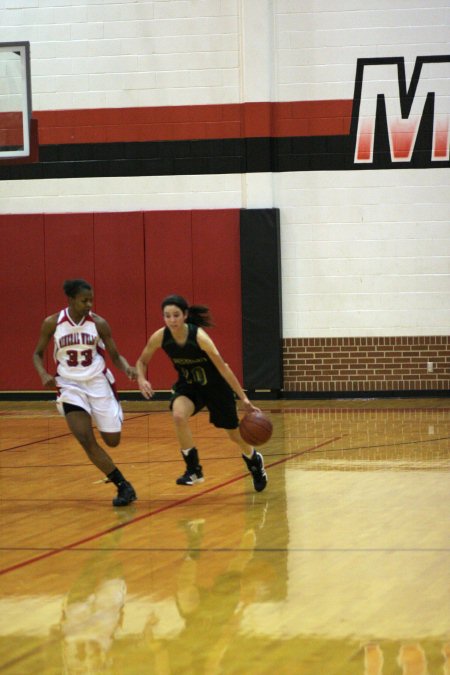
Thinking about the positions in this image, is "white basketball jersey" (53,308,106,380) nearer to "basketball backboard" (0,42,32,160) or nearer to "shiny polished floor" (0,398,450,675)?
"shiny polished floor" (0,398,450,675)

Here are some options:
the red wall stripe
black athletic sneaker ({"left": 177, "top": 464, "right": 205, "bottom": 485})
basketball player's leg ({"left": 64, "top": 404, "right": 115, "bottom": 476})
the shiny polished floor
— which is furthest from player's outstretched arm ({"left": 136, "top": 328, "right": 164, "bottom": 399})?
the red wall stripe

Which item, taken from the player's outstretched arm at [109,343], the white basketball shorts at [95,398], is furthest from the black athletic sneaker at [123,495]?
the player's outstretched arm at [109,343]

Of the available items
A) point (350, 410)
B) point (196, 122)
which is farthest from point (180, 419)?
point (196, 122)

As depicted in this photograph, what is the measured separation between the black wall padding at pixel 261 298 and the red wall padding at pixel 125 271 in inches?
5.4

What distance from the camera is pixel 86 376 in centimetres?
802

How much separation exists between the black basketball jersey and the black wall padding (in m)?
7.04

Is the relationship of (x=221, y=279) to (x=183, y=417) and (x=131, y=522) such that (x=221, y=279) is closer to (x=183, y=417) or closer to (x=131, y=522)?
(x=183, y=417)

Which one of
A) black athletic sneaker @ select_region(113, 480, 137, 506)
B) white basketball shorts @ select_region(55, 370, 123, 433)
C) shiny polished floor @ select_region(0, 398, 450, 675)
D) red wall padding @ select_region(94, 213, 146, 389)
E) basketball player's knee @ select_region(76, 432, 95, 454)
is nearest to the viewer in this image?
shiny polished floor @ select_region(0, 398, 450, 675)

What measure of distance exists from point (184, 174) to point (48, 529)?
29.3 feet

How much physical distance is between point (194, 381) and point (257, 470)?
32.4 inches

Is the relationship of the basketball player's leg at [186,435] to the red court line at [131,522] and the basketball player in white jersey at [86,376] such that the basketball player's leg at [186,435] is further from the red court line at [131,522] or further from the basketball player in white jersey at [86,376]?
the basketball player in white jersey at [86,376]

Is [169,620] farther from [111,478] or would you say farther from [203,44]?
[203,44]

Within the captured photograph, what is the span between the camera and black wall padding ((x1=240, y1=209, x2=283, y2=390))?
50.5ft

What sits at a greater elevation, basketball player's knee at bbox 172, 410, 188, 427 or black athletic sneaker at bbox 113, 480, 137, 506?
basketball player's knee at bbox 172, 410, 188, 427
